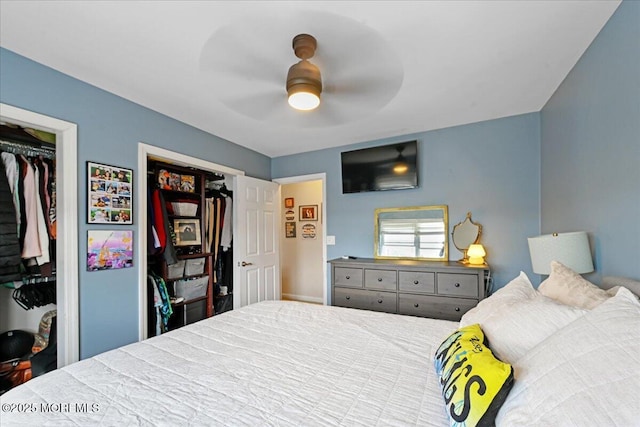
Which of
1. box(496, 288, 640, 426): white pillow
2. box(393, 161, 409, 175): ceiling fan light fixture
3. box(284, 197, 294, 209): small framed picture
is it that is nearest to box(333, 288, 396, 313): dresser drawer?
box(393, 161, 409, 175): ceiling fan light fixture

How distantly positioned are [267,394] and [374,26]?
179 centimetres

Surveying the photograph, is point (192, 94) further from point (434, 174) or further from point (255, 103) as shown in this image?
point (434, 174)

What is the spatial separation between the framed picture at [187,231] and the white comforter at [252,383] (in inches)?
75.8

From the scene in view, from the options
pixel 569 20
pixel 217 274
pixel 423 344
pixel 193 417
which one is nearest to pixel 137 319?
pixel 217 274

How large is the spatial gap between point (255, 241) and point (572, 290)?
3025 millimetres

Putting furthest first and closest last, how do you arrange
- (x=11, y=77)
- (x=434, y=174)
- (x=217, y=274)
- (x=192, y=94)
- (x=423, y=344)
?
(x=217, y=274)
(x=434, y=174)
(x=192, y=94)
(x=11, y=77)
(x=423, y=344)

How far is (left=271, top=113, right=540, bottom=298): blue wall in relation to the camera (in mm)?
2721

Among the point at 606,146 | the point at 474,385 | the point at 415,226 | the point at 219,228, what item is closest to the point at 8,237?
the point at 219,228

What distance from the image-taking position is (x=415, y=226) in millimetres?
3182

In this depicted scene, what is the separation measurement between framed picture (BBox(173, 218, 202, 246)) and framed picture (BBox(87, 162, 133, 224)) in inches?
38.9

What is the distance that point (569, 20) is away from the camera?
1462 millimetres

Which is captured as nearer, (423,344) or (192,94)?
(423,344)

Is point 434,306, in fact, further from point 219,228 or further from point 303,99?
point 219,228

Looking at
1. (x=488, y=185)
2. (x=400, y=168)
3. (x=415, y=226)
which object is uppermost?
(x=400, y=168)
